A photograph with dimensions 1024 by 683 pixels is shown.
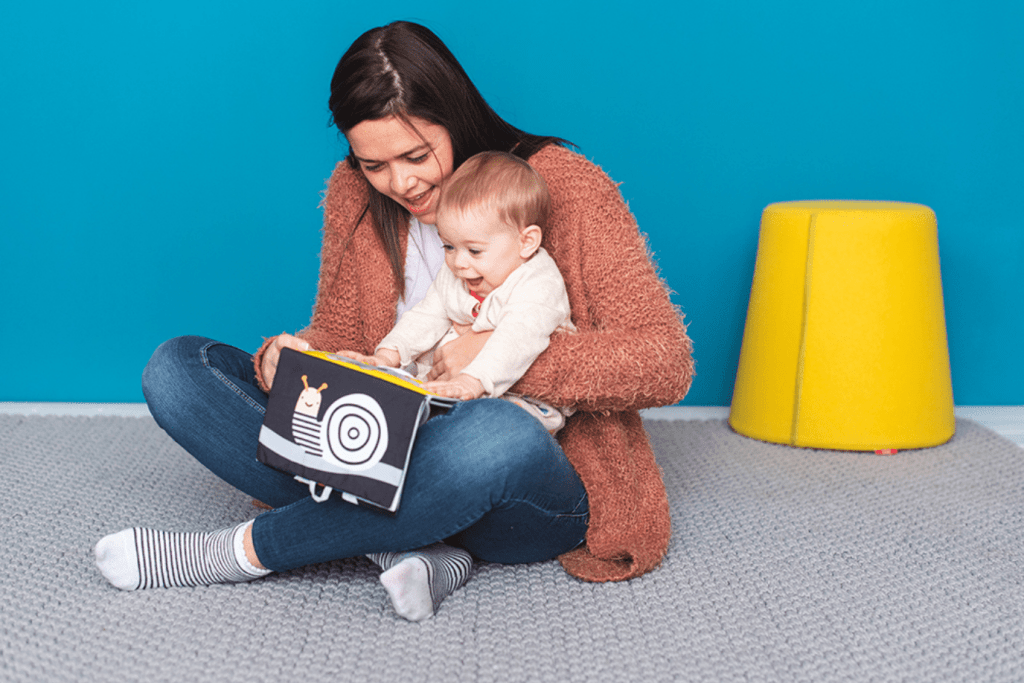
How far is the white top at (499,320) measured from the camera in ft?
3.39

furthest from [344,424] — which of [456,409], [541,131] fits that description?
[541,131]

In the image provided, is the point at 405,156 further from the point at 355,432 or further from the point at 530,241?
the point at 355,432

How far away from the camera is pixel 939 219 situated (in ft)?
6.07

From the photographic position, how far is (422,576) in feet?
3.20

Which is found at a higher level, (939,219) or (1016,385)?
(939,219)

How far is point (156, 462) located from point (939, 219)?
5.56 ft

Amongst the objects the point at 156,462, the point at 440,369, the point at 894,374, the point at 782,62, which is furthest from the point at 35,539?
the point at 782,62

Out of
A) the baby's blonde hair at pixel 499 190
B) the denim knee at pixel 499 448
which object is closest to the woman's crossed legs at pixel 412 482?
the denim knee at pixel 499 448

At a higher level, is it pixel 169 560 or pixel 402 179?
pixel 402 179

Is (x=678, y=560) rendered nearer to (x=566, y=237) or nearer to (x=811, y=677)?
(x=811, y=677)

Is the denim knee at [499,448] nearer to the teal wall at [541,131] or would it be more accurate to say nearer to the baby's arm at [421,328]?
the baby's arm at [421,328]

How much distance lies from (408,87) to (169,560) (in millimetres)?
673

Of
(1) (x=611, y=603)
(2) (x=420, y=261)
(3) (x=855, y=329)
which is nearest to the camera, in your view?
(1) (x=611, y=603)

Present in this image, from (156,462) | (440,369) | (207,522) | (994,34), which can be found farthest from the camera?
(994,34)
